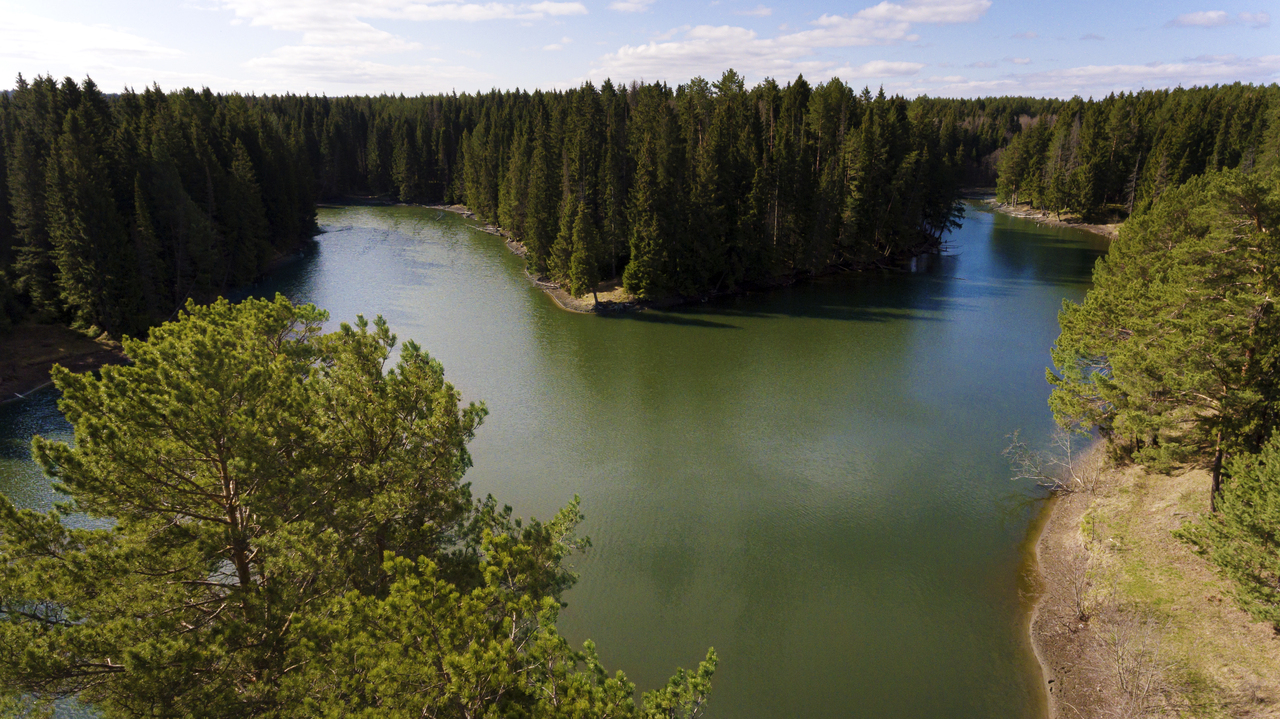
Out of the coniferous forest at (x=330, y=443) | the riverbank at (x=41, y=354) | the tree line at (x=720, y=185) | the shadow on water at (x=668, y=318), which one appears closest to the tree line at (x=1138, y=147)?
the tree line at (x=720, y=185)

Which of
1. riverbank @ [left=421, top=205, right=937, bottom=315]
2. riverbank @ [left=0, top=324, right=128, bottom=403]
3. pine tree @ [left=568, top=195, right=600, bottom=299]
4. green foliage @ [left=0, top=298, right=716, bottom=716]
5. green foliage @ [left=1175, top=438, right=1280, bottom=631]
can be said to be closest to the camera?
green foliage @ [left=0, top=298, right=716, bottom=716]

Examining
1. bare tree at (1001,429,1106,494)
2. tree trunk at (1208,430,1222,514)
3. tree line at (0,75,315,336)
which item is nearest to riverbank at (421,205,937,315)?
tree line at (0,75,315,336)

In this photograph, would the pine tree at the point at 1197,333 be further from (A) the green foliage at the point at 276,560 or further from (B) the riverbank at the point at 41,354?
(B) the riverbank at the point at 41,354

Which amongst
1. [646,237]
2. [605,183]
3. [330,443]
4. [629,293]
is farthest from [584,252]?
[330,443]

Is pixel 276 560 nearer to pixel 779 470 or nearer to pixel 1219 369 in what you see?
pixel 779 470

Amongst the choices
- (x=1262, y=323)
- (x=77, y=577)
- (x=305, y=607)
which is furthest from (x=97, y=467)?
(x=1262, y=323)

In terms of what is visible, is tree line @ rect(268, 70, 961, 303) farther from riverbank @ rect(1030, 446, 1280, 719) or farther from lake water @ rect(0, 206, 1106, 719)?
riverbank @ rect(1030, 446, 1280, 719)
